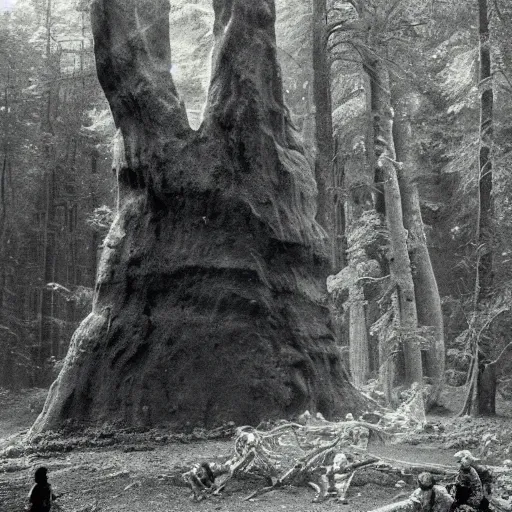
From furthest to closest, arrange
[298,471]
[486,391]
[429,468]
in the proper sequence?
[486,391]
[298,471]
[429,468]

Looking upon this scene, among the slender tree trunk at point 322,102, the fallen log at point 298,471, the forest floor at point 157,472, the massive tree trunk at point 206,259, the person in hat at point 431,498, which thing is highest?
the slender tree trunk at point 322,102

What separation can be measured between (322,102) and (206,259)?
246 inches

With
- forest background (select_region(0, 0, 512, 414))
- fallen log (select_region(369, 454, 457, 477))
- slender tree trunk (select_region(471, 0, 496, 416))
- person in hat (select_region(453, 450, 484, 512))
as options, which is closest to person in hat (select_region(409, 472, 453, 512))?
person in hat (select_region(453, 450, 484, 512))

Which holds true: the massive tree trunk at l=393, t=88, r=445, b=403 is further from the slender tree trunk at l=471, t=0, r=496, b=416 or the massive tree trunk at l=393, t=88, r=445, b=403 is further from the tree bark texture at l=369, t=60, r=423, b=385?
the slender tree trunk at l=471, t=0, r=496, b=416

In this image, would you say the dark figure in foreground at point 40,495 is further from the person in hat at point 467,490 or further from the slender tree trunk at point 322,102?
the slender tree trunk at point 322,102

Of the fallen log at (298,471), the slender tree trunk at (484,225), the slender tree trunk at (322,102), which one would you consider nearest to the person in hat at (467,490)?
the fallen log at (298,471)

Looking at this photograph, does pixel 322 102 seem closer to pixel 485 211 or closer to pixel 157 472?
pixel 485 211

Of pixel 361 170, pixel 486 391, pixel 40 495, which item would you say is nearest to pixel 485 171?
pixel 486 391

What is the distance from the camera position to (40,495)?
499 centimetres

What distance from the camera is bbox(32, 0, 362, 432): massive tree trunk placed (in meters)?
10.4

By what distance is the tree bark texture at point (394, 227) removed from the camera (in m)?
17.6

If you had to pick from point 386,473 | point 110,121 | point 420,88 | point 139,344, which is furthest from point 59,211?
point 386,473

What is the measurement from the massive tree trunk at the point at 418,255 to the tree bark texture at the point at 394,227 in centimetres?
80

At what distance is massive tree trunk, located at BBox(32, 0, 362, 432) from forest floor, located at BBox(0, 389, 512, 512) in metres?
0.70
